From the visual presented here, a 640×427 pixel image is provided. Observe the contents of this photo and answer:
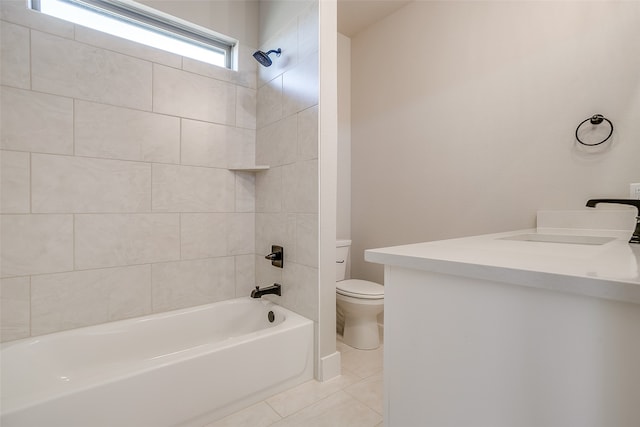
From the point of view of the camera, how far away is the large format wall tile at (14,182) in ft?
4.75

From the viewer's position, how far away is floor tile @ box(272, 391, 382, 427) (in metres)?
1.41

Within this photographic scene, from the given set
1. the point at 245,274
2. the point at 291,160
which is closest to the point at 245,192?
the point at 291,160

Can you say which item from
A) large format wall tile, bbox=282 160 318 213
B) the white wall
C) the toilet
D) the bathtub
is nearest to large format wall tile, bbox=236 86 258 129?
large format wall tile, bbox=282 160 318 213

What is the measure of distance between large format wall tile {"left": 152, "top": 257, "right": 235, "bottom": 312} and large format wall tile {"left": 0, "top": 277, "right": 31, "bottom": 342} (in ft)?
1.91

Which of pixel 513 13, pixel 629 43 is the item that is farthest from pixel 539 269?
pixel 513 13

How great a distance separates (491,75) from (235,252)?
2224 millimetres

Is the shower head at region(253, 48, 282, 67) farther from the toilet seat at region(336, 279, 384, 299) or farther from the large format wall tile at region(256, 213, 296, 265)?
the toilet seat at region(336, 279, 384, 299)

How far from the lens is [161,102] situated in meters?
1.88

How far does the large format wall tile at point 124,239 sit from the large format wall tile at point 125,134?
376mm

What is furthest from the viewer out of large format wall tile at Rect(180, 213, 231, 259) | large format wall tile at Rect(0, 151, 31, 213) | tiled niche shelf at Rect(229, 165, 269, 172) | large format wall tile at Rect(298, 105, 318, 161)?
tiled niche shelf at Rect(229, 165, 269, 172)

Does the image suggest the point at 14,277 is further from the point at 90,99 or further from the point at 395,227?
the point at 395,227

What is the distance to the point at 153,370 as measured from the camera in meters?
1.24

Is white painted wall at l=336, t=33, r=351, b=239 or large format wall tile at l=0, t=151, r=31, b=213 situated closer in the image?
large format wall tile at l=0, t=151, r=31, b=213

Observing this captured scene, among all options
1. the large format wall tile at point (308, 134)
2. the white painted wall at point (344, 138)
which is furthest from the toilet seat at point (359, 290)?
the large format wall tile at point (308, 134)
